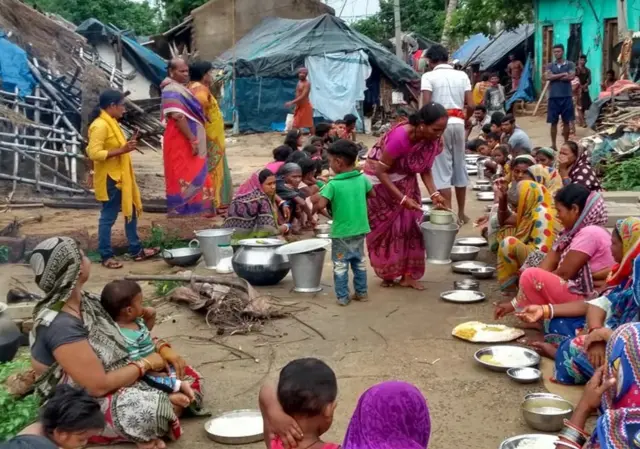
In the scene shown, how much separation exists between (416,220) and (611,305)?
8.68 feet

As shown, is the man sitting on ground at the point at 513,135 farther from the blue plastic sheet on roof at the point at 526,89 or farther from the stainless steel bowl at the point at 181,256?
the blue plastic sheet on roof at the point at 526,89

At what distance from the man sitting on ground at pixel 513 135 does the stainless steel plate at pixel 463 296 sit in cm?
276

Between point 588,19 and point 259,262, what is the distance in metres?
15.1

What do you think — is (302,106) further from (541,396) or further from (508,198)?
(541,396)

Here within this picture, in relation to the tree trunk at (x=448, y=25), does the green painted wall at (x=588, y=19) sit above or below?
below

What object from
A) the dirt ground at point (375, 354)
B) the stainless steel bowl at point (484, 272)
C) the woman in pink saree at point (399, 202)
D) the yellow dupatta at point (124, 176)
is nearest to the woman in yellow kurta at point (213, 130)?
the yellow dupatta at point (124, 176)

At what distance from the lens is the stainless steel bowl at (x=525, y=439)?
3.40m

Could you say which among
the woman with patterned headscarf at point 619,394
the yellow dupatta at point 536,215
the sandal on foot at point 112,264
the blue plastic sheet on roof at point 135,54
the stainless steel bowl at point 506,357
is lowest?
the stainless steel bowl at point 506,357

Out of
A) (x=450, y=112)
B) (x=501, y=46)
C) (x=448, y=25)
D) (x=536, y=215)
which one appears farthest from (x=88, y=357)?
(x=501, y=46)

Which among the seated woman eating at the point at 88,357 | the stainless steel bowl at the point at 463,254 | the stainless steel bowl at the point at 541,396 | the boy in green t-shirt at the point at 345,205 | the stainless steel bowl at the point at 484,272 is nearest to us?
the seated woman eating at the point at 88,357

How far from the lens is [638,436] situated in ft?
8.21

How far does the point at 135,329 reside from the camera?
362cm

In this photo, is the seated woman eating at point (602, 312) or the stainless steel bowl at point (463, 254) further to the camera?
the stainless steel bowl at point (463, 254)

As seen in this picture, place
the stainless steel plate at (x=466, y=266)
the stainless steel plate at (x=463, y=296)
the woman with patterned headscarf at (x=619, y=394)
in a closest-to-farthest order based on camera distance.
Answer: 1. the woman with patterned headscarf at (x=619, y=394)
2. the stainless steel plate at (x=463, y=296)
3. the stainless steel plate at (x=466, y=266)
